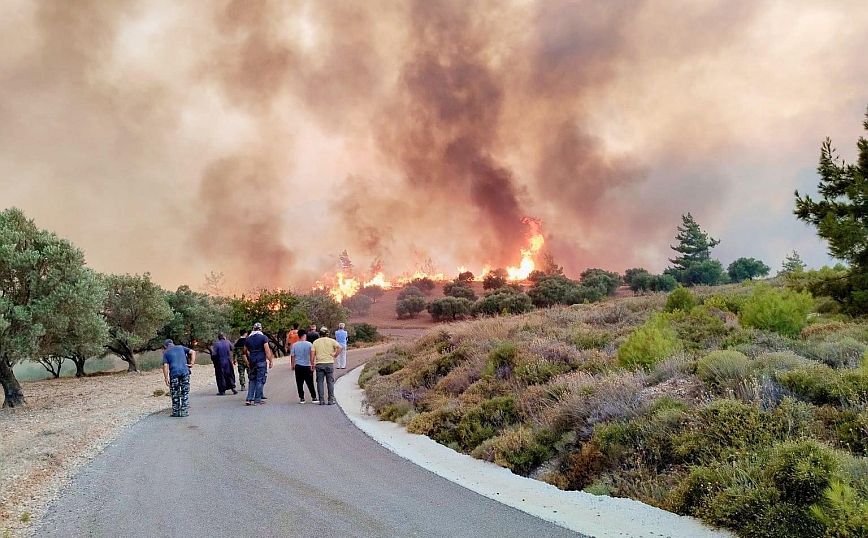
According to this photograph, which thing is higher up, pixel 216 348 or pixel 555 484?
pixel 216 348

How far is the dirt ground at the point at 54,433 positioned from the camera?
8523mm

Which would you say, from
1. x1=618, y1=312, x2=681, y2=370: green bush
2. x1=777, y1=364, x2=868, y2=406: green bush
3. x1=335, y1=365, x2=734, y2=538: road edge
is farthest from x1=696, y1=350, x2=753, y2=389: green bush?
x1=335, y1=365, x2=734, y2=538: road edge

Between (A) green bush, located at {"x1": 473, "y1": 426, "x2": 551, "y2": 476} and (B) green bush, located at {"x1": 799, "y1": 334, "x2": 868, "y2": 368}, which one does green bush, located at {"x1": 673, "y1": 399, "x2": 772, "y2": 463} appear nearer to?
(A) green bush, located at {"x1": 473, "y1": 426, "x2": 551, "y2": 476}

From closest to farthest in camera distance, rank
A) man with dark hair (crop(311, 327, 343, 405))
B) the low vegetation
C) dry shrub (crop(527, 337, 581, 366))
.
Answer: the low vegetation, dry shrub (crop(527, 337, 581, 366)), man with dark hair (crop(311, 327, 343, 405))

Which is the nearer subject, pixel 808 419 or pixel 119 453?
pixel 808 419

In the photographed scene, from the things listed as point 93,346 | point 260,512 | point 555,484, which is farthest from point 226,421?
point 93,346

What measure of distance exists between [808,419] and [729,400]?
1001 millimetres

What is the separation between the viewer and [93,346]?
26328mm

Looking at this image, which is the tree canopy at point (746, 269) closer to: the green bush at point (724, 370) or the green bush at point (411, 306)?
the green bush at point (411, 306)

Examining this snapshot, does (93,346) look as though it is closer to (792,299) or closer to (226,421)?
(226,421)

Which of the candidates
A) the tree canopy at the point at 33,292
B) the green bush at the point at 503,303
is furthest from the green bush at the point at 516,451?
the green bush at the point at 503,303

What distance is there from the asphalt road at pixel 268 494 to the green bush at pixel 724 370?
15.6 ft

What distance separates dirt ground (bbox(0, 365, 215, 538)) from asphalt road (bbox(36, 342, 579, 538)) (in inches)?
15.7

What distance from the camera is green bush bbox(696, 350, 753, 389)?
9797 mm
